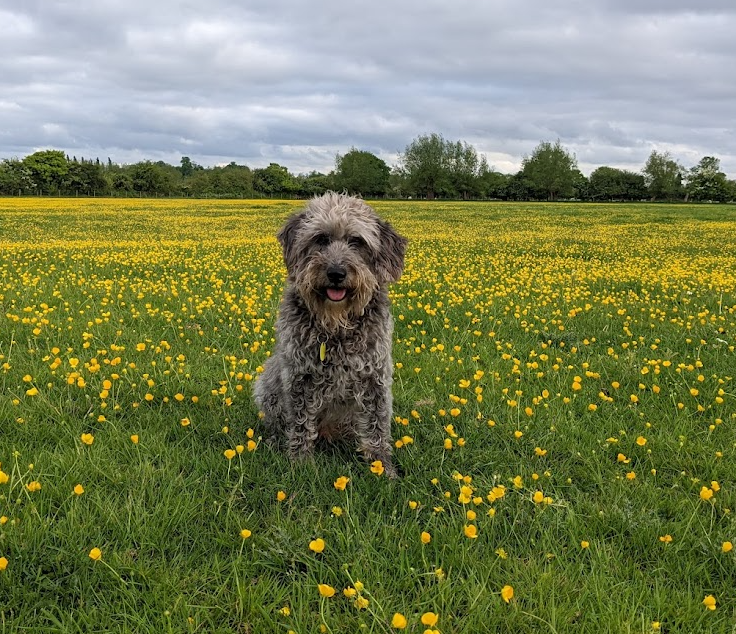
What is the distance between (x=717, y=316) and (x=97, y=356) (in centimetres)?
866

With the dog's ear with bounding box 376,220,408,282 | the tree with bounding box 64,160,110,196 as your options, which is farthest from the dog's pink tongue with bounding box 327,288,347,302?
the tree with bounding box 64,160,110,196

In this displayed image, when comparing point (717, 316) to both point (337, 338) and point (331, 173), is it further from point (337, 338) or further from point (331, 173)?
point (331, 173)

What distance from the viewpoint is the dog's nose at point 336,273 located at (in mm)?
3959

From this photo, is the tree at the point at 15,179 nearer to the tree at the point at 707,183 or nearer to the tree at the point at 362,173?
the tree at the point at 362,173

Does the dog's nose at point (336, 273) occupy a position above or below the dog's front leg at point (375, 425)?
above

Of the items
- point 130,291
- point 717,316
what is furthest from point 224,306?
point 717,316

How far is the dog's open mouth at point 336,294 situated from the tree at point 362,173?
96101mm

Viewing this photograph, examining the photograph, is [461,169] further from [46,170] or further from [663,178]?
[46,170]

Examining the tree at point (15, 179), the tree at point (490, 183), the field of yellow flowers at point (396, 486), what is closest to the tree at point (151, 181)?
the tree at point (15, 179)

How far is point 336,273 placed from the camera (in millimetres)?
3961

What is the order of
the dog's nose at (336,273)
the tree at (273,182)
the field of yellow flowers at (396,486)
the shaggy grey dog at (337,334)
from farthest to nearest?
the tree at (273,182)
the shaggy grey dog at (337,334)
the dog's nose at (336,273)
the field of yellow flowers at (396,486)

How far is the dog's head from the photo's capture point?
403 cm

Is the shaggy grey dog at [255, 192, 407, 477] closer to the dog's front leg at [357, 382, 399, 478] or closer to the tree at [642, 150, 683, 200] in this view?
the dog's front leg at [357, 382, 399, 478]

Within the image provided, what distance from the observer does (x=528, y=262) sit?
14023 millimetres
